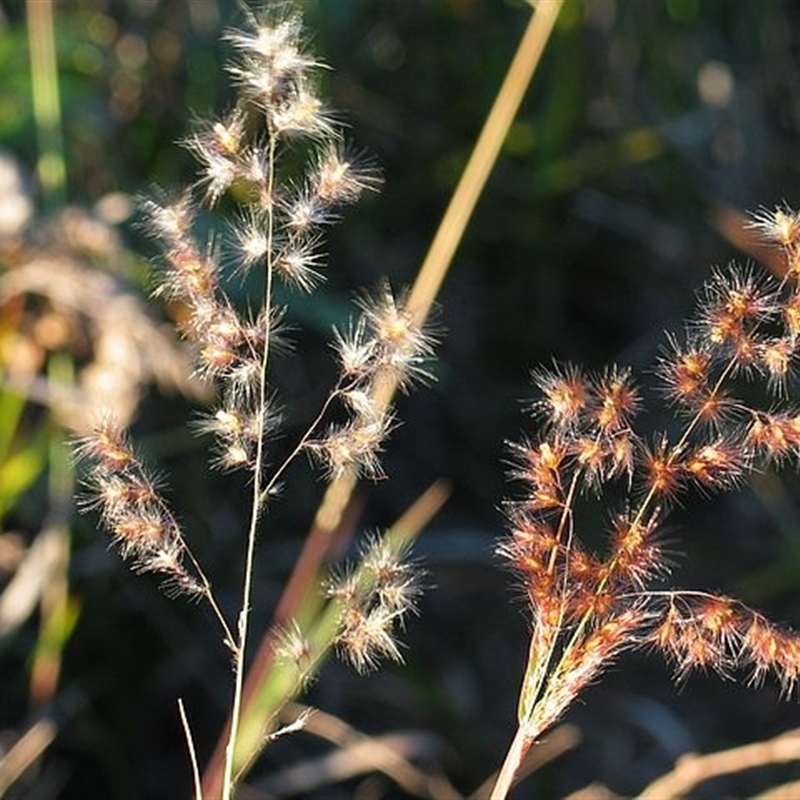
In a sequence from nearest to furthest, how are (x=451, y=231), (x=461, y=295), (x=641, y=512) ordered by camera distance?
(x=641, y=512) < (x=451, y=231) < (x=461, y=295)

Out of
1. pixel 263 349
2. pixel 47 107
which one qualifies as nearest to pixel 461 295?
pixel 47 107

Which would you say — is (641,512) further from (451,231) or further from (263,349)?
(451,231)

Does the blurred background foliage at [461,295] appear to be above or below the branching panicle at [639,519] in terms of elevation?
below

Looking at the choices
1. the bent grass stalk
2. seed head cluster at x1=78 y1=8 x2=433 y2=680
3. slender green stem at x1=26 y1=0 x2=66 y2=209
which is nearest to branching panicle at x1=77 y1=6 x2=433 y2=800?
seed head cluster at x1=78 y1=8 x2=433 y2=680

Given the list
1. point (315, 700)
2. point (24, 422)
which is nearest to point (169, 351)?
point (24, 422)

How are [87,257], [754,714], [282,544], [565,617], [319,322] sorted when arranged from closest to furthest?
[565,617] → [87,257] → [319,322] → [282,544] → [754,714]

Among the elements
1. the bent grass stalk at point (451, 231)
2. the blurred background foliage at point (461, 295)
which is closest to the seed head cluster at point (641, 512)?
the bent grass stalk at point (451, 231)

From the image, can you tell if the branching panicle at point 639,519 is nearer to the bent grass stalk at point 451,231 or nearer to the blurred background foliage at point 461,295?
the bent grass stalk at point 451,231

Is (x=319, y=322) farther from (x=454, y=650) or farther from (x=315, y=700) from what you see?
(x=454, y=650)
